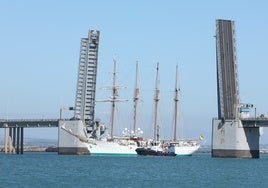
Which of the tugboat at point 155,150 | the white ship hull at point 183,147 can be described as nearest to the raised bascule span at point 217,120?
the tugboat at point 155,150

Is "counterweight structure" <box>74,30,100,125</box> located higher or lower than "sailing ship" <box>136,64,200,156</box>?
higher

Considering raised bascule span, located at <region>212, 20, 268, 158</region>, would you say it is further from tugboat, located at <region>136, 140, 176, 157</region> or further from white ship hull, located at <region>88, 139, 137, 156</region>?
white ship hull, located at <region>88, 139, 137, 156</region>

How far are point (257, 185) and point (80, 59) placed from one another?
3177 inches

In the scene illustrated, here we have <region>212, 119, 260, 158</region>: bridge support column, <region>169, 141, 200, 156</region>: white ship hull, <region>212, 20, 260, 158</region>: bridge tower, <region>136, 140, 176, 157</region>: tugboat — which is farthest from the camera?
<region>169, 141, 200, 156</region>: white ship hull

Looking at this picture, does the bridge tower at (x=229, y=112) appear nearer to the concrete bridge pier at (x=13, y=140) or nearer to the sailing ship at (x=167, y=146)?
the sailing ship at (x=167, y=146)

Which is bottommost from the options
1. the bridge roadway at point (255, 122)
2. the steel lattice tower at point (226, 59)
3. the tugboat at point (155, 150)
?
the tugboat at point (155, 150)

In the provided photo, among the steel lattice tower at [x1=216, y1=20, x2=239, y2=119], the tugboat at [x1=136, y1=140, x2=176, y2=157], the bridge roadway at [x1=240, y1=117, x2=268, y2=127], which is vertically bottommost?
the tugboat at [x1=136, y1=140, x2=176, y2=157]

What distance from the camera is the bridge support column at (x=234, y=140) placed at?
130m

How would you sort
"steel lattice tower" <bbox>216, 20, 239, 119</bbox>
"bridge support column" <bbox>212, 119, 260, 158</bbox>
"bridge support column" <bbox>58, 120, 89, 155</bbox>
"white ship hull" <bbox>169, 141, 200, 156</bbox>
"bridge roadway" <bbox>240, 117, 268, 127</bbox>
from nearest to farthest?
"steel lattice tower" <bbox>216, 20, 239, 119</bbox>
"bridge roadway" <bbox>240, 117, 268, 127</bbox>
"bridge support column" <bbox>212, 119, 260, 158</bbox>
"bridge support column" <bbox>58, 120, 89, 155</bbox>
"white ship hull" <bbox>169, 141, 200, 156</bbox>

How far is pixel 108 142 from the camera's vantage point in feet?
504

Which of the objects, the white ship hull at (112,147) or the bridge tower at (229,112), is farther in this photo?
the white ship hull at (112,147)

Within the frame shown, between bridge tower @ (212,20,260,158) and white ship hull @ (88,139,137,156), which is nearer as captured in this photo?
bridge tower @ (212,20,260,158)

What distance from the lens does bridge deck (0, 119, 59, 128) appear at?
15548 centimetres

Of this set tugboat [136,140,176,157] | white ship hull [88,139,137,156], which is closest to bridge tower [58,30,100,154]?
white ship hull [88,139,137,156]
